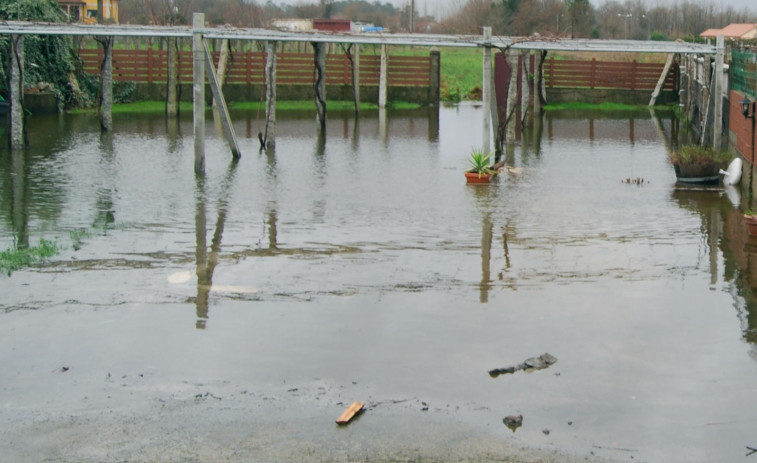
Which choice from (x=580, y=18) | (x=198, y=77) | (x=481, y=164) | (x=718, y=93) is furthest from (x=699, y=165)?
(x=580, y=18)

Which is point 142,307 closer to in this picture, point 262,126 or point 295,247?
point 295,247

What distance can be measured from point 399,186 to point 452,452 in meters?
13.1

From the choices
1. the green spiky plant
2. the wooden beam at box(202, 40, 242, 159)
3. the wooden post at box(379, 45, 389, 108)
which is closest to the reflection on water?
the green spiky plant

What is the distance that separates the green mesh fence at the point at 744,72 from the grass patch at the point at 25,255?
12179 mm

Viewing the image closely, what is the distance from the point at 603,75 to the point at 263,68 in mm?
13577

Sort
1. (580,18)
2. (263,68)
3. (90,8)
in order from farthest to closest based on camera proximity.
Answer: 1. (90,8)
2. (580,18)
3. (263,68)

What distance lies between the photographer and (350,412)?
8508mm

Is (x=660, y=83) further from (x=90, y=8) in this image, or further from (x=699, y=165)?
(x=90, y=8)

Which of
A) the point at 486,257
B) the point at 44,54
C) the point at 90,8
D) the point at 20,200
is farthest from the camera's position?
the point at 90,8

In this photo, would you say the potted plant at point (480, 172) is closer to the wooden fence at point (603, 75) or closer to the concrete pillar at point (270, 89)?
the concrete pillar at point (270, 89)

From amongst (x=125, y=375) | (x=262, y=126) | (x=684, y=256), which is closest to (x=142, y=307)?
(x=125, y=375)

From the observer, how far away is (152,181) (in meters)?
20.8

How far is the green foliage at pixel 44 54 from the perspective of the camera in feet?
109

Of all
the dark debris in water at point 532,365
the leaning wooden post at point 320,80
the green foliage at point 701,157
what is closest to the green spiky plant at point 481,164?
the green foliage at point 701,157
